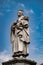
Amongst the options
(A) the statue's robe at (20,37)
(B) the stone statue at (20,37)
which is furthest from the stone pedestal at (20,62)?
(A) the statue's robe at (20,37)

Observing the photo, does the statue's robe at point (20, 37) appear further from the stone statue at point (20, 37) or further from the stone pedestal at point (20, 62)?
the stone pedestal at point (20, 62)

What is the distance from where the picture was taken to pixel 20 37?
14.8 meters

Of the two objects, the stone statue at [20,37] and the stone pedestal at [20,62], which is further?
the stone statue at [20,37]

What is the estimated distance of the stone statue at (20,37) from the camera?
14580mm

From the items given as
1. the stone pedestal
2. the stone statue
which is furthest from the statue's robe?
the stone pedestal

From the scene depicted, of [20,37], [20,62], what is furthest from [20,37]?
[20,62]

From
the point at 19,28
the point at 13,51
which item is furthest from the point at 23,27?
the point at 13,51

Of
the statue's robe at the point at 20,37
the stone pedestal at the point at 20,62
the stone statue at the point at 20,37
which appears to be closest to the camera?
the stone pedestal at the point at 20,62

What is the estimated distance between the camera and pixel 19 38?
14.8 meters

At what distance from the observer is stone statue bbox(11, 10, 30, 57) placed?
1458 cm

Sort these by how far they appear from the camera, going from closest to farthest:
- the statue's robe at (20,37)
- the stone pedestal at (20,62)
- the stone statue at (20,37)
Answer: the stone pedestal at (20,62)
the stone statue at (20,37)
the statue's robe at (20,37)

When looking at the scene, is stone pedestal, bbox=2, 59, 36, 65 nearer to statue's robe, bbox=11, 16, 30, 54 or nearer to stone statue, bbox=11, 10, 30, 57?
stone statue, bbox=11, 10, 30, 57

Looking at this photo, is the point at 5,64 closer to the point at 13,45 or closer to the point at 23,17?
the point at 13,45

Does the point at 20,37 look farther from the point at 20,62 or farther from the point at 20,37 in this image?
the point at 20,62
